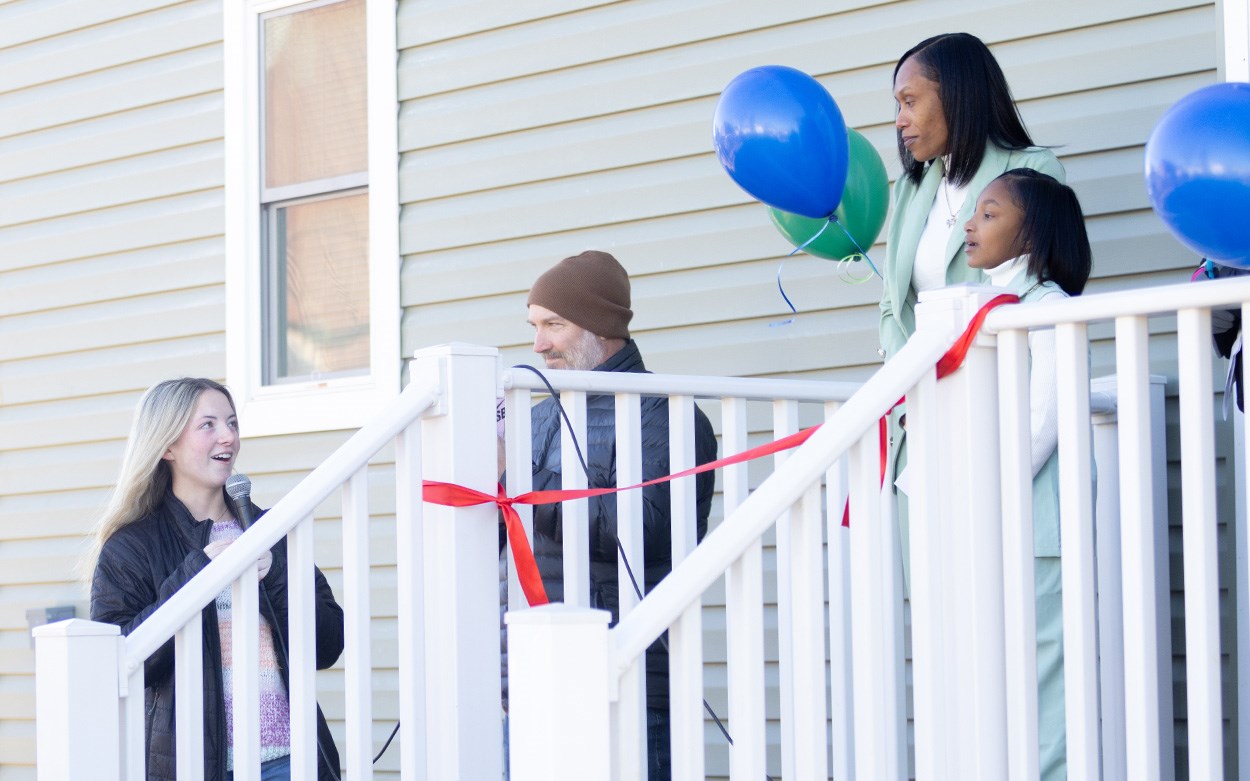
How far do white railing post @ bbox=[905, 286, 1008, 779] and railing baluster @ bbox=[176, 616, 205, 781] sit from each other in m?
1.23

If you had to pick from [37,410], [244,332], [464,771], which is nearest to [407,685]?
[464,771]

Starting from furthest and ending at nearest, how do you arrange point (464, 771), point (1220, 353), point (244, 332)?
point (244, 332) < point (1220, 353) < point (464, 771)

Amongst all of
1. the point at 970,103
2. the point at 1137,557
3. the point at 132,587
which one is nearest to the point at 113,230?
the point at 132,587

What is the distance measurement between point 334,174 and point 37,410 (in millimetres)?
1679

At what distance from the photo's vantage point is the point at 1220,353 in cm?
313

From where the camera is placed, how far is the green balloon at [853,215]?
353 centimetres

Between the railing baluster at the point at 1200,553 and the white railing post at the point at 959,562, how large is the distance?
0.90ft

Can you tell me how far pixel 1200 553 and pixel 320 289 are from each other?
4.11 m

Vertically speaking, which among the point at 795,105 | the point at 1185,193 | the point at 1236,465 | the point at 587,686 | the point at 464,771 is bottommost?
the point at 464,771

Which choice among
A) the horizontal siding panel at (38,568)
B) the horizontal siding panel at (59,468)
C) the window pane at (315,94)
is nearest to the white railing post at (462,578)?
the window pane at (315,94)

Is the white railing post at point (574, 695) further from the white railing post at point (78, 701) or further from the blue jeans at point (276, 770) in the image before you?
the blue jeans at point (276, 770)

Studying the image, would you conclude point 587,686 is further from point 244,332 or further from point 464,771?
point 244,332

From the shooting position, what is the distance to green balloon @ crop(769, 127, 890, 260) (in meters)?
3.53

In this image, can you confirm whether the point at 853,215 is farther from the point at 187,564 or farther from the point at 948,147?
the point at 187,564
